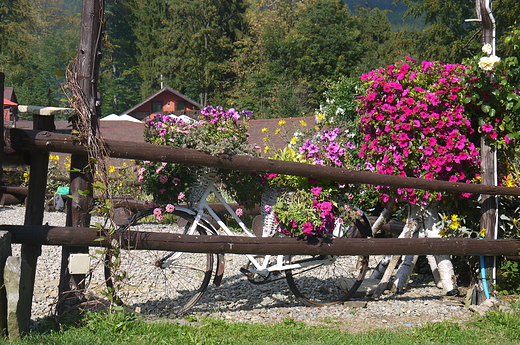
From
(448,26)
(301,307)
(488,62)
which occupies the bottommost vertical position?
(301,307)

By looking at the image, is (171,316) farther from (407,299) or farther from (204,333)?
(407,299)

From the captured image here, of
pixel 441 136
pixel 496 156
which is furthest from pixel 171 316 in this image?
pixel 496 156

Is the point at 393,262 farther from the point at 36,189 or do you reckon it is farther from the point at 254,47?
the point at 254,47

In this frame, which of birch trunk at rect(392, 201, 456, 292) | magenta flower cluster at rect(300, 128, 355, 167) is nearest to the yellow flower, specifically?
birch trunk at rect(392, 201, 456, 292)

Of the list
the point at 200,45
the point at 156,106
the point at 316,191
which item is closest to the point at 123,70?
the point at 200,45

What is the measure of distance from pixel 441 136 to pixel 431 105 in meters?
0.32

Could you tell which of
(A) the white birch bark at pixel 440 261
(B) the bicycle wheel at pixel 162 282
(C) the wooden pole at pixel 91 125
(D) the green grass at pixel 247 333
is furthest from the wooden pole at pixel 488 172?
(C) the wooden pole at pixel 91 125

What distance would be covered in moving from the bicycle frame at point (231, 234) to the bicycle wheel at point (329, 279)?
44 millimetres

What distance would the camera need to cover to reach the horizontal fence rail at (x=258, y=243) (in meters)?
3.82

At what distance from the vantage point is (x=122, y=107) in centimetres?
4853

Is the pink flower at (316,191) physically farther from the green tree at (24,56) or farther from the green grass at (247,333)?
the green tree at (24,56)

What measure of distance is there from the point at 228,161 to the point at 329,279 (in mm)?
2322

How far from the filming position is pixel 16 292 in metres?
3.46

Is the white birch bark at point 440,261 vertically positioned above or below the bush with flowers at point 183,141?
below
